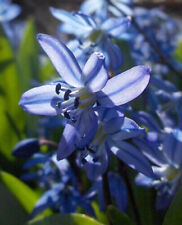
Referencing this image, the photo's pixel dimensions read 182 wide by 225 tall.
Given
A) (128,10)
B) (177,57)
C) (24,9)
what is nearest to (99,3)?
(128,10)

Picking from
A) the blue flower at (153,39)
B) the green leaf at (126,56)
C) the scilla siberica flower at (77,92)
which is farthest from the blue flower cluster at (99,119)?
the blue flower at (153,39)

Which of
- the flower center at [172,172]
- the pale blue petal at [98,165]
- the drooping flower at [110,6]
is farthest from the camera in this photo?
the drooping flower at [110,6]

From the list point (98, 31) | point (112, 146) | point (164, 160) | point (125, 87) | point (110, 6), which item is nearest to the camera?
point (125, 87)

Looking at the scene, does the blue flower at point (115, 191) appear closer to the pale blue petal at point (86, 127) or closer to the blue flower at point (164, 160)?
the blue flower at point (164, 160)

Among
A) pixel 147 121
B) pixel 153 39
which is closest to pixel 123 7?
pixel 153 39

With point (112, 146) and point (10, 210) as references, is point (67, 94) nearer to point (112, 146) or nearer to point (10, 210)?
point (112, 146)

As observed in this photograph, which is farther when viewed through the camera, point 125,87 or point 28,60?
point 28,60
